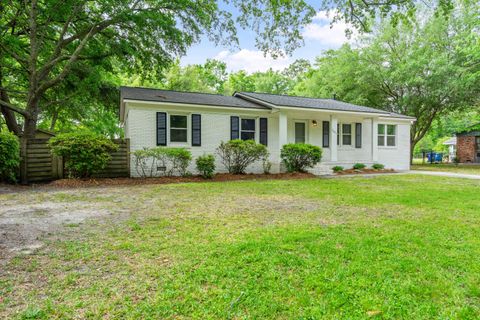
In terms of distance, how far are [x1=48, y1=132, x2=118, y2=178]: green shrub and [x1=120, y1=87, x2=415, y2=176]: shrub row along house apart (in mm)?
1619

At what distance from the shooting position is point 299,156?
11578 mm

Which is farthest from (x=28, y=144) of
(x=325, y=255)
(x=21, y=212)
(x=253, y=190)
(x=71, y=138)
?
(x=325, y=255)

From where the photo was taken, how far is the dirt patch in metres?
3.23

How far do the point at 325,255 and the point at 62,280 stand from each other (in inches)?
100.0

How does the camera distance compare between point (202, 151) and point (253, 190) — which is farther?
point (202, 151)

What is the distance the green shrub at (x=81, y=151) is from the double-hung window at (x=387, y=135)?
1385 centimetres

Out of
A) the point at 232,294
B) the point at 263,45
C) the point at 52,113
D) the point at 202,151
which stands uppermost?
the point at 263,45

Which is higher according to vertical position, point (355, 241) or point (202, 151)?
point (202, 151)

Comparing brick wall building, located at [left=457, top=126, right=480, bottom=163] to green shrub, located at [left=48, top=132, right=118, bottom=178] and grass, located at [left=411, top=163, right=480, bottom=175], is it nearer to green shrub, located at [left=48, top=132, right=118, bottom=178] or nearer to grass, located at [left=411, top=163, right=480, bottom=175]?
grass, located at [left=411, top=163, right=480, bottom=175]

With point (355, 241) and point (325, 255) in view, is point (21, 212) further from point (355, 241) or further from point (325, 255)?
point (355, 241)

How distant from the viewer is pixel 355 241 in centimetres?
336

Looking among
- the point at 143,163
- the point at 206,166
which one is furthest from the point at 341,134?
the point at 143,163

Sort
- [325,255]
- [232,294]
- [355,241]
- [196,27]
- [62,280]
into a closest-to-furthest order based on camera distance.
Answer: [232,294] → [62,280] → [325,255] → [355,241] → [196,27]

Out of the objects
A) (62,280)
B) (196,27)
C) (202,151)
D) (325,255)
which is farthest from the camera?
(196,27)
